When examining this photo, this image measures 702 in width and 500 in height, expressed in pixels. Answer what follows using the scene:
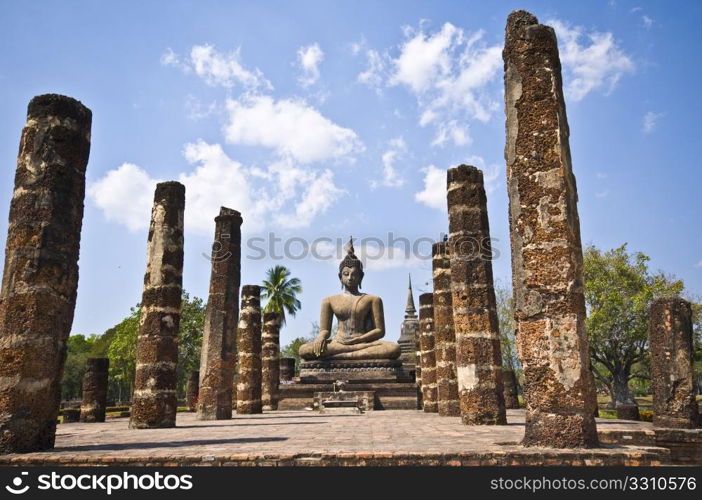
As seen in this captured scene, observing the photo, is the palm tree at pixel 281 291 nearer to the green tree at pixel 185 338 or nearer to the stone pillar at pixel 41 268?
the green tree at pixel 185 338

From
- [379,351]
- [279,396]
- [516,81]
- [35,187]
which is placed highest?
[516,81]

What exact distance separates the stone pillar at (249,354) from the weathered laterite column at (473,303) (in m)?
8.29

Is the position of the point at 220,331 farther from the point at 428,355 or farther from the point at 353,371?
the point at 353,371

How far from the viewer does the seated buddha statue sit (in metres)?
22.3

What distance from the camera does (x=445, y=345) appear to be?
14.1 metres

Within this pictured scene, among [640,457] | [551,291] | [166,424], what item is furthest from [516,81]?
[166,424]

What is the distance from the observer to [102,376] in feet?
56.0

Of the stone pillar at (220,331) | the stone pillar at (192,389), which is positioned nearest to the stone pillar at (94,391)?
the stone pillar at (220,331)

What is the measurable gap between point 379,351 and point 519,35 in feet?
53.2

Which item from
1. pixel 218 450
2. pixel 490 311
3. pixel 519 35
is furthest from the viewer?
pixel 490 311

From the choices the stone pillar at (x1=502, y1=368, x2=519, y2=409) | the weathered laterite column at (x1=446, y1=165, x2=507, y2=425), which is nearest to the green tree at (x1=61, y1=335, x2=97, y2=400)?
the stone pillar at (x1=502, y1=368, x2=519, y2=409)

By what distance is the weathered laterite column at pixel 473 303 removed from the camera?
1035 centimetres

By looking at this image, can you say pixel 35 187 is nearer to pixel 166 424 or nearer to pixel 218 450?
pixel 218 450

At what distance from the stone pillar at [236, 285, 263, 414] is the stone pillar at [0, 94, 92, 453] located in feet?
33.2
